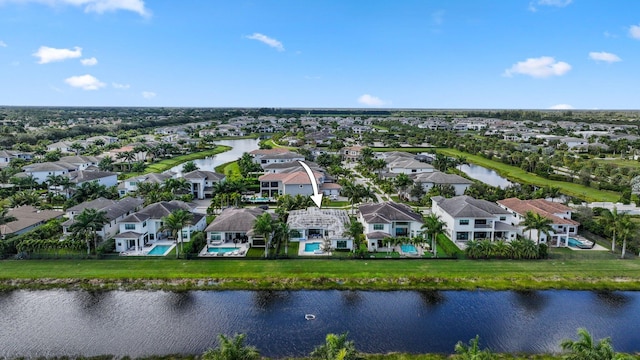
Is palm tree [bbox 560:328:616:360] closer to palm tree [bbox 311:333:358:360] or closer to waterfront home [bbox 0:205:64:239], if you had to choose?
palm tree [bbox 311:333:358:360]

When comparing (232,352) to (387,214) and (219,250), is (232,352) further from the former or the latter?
(387,214)

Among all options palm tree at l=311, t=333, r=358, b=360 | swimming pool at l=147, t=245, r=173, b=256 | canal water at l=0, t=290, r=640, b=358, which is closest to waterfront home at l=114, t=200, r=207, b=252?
swimming pool at l=147, t=245, r=173, b=256

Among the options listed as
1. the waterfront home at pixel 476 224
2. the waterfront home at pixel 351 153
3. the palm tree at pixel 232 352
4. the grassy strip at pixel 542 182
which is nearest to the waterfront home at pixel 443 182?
the grassy strip at pixel 542 182

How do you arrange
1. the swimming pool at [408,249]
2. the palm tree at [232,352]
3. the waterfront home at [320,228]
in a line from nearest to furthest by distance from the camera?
1. the palm tree at [232,352]
2. the swimming pool at [408,249]
3. the waterfront home at [320,228]

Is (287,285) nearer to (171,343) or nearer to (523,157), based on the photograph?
(171,343)

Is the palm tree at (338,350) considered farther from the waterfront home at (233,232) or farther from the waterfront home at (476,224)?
the waterfront home at (476,224)

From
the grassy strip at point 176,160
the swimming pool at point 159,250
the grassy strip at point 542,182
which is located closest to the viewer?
the swimming pool at point 159,250
